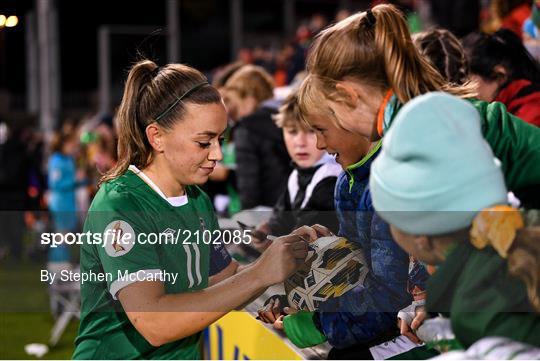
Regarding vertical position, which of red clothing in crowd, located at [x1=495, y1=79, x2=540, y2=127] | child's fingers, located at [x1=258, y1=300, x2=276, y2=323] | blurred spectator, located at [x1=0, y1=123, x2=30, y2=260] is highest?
red clothing in crowd, located at [x1=495, y1=79, x2=540, y2=127]

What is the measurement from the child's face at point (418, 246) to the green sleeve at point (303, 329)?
15.7 inches

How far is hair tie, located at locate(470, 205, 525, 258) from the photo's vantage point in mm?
1369

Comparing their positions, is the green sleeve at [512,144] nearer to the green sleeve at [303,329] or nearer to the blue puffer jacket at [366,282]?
the blue puffer jacket at [366,282]

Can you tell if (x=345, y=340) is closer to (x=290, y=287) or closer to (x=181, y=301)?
(x=290, y=287)

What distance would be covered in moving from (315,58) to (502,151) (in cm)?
47

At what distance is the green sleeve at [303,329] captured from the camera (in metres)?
1.86

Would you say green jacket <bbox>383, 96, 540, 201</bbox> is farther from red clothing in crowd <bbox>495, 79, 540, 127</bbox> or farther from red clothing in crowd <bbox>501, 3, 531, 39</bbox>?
red clothing in crowd <bbox>501, 3, 531, 39</bbox>

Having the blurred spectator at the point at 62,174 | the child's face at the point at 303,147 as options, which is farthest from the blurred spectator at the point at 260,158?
the blurred spectator at the point at 62,174

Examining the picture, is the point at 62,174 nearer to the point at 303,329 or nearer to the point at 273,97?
the point at 273,97

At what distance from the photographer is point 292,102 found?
320cm

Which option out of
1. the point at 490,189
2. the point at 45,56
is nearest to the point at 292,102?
the point at 490,189

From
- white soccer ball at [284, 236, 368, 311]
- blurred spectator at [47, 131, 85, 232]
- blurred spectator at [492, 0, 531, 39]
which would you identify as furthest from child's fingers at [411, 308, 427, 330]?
blurred spectator at [47, 131, 85, 232]

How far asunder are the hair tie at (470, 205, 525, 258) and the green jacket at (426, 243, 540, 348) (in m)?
0.01

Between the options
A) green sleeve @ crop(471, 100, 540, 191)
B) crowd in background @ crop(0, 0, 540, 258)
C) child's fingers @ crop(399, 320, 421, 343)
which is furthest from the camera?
crowd in background @ crop(0, 0, 540, 258)
